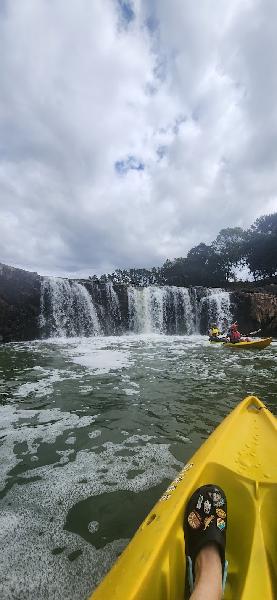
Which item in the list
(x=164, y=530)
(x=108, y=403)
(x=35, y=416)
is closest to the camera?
(x=164, y=530)

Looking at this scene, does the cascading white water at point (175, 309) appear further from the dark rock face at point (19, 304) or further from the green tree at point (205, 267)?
the green tree at point (205, 267)

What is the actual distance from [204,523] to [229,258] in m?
49.9

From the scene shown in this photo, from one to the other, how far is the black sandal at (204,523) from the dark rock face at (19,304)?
63.2ft

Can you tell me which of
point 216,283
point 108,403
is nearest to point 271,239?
point 216,283

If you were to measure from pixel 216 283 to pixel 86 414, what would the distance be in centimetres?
4726

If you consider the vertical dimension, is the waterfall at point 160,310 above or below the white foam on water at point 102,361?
above

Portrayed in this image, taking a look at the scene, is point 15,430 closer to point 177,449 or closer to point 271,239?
point 177,449

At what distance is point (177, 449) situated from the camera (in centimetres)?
390

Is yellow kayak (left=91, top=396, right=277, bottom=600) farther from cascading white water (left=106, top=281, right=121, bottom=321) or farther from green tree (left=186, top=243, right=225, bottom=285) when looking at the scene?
green tree (left=186, top=243, right=225, bottom=285)

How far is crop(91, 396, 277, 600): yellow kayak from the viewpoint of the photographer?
Answer: 157 cm

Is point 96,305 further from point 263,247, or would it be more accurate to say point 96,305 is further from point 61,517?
point 263,247

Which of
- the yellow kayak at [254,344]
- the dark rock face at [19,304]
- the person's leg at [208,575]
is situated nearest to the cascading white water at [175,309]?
the dark rock face at [19,304]

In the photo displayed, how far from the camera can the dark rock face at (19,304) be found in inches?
787

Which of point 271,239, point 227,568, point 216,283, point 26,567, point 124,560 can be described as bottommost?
point 26,567
